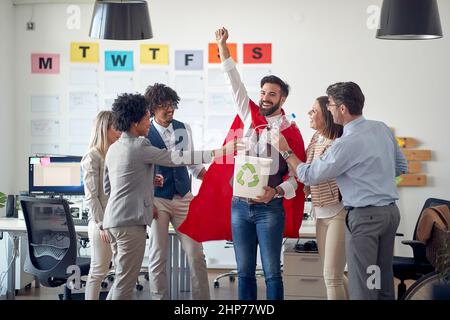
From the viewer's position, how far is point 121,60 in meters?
7.97

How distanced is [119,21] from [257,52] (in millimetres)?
2640

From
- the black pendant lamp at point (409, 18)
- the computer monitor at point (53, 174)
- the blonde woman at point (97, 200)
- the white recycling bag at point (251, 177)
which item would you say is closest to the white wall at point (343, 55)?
the computer monitor at point (53, 174)

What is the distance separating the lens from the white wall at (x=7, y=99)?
25.5 feet

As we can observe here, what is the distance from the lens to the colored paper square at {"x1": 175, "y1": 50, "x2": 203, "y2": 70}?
311 inches

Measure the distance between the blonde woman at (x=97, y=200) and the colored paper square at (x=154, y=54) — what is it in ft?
9.59

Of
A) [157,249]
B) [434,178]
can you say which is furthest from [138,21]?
[434,178]

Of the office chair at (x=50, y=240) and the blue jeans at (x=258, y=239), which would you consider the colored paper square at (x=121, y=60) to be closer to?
the office chair at (x=50, y=240)

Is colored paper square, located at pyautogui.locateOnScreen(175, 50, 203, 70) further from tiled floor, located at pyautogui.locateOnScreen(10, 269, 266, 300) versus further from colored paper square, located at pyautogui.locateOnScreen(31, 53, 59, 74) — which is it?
tiled floor, located at pyautogui.locateOnScreen(10, 269, 266, 300)

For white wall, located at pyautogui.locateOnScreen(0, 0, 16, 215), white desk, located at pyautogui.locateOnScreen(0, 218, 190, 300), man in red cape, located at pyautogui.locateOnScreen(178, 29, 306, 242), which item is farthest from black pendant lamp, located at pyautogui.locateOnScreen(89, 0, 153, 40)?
white wall, located at pyautogui.locateOnScreen(0, 0, 16, 215)

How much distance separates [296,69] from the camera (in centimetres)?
780

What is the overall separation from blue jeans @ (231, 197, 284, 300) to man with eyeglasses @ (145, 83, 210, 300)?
54 cm

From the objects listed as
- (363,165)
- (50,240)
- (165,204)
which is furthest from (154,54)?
(363,165)

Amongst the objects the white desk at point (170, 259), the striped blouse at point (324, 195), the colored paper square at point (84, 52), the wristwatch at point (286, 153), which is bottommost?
the white desk at point (170, 259)
